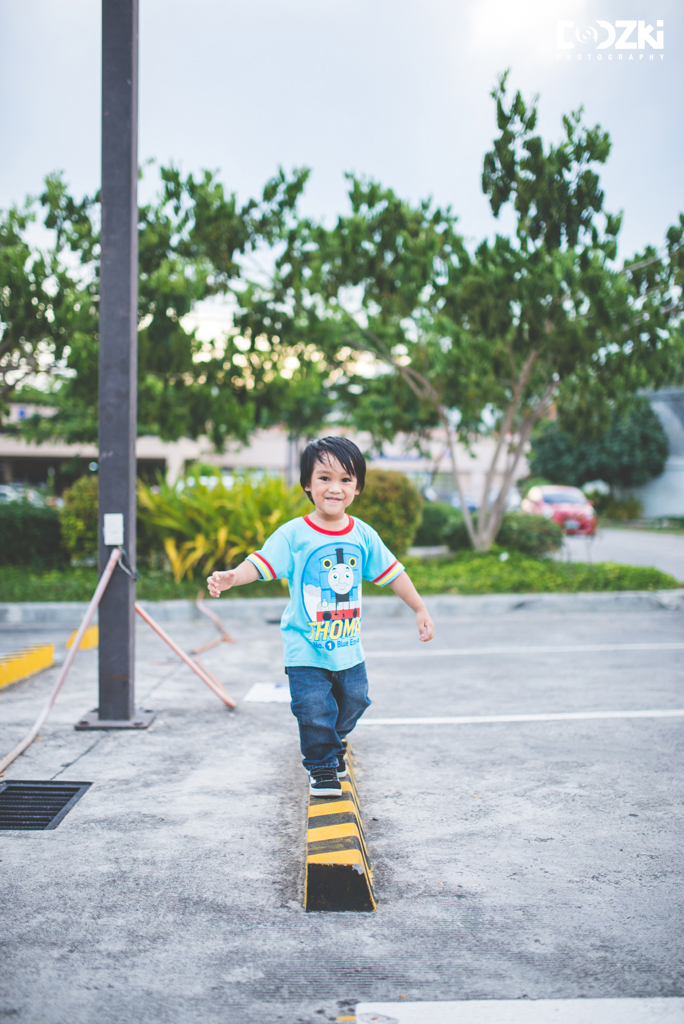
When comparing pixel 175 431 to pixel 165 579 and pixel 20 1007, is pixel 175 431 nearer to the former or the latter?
pixel 165 579

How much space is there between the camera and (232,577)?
290cm

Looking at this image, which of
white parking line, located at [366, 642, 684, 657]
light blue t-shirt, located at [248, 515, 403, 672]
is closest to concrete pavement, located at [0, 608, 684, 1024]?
light blue t-shirt, located at [248, 515, 403, 672]

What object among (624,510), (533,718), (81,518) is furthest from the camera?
(624,510)

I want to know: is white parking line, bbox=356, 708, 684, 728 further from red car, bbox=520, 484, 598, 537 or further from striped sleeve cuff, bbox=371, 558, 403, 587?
red car, bbox=520, 484, 598, 537

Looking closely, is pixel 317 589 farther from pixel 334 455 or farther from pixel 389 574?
pixel 334 455

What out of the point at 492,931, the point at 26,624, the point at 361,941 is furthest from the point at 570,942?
the point at 26,624

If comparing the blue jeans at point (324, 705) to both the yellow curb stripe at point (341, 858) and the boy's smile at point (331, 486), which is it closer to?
the yellow curb stripe at point (341, 858)

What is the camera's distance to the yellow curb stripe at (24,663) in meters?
5.34

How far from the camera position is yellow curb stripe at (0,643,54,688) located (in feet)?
17.5

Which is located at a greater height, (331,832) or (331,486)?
(331,486)

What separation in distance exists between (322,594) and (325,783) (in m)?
0.78

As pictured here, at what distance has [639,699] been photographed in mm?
5051

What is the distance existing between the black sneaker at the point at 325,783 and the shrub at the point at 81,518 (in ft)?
25.7

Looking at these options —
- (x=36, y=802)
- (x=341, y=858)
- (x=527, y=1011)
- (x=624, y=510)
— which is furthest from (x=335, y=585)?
(x=624, y=510)
